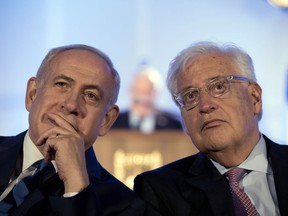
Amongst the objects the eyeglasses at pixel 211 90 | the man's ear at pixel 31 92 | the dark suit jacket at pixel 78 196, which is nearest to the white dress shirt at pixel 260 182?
the eyeglasses at pixel 211 90

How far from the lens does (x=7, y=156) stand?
1701 millimetres

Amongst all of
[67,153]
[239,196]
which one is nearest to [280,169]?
[239,196]

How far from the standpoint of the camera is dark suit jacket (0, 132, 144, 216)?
4.69 feet

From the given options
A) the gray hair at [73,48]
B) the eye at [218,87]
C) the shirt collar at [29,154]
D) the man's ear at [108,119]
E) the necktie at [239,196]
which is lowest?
the necktie at [239,196]

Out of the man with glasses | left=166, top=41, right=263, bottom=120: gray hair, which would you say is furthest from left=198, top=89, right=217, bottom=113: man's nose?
left=166, top=41, right=263, bottom=120: gray hair

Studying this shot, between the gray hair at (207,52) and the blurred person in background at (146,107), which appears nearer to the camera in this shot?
the gray hair at (207,52)

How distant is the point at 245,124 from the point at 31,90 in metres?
0.89

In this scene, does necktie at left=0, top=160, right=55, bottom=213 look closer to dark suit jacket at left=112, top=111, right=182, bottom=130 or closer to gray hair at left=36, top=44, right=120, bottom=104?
gray hair at left=36, top=44, right=120, bottom=104

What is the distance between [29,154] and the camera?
1.75m

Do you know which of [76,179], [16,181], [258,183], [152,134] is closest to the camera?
[76,179]

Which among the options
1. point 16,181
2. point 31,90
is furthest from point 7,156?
point 31,90

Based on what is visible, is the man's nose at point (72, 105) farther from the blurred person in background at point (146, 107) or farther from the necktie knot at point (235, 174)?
the blurred person in background at point (146, 107)

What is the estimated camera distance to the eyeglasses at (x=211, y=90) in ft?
6.24

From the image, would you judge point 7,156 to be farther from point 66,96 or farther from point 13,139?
point 66,96
